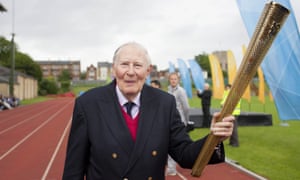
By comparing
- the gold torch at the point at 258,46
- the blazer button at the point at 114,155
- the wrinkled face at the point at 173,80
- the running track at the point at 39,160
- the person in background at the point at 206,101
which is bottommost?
the running track at the point at 39,160

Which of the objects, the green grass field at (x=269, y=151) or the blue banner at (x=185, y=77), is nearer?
the green grass field at (x=269, y=151)

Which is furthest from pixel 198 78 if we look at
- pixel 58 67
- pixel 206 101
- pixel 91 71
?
pixel 91 71

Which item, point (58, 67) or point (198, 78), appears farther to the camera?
point (58, 67)

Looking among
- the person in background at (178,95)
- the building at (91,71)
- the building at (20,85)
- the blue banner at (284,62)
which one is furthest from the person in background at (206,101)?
the building at (91,71)

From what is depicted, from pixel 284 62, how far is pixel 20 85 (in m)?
45.8

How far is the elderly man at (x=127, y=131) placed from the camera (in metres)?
1.91

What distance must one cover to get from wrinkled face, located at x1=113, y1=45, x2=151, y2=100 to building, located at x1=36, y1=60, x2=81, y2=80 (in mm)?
129522

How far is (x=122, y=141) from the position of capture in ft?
6.27

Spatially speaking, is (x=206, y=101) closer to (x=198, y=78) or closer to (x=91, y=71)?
(x=198, y=78)

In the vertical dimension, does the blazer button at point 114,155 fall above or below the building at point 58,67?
below

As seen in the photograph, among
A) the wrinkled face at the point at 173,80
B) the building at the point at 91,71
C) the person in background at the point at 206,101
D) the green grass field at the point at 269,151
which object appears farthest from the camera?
the building at the point at 91,71

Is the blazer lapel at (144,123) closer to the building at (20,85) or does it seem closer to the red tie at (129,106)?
the red tie at (129,106)

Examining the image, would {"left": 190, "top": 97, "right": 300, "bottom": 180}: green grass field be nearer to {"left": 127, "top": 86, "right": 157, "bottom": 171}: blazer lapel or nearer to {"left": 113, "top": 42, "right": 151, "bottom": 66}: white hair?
{"left": 127, "top": 86, "right": 157, "bottom": 171}: blazer lapel

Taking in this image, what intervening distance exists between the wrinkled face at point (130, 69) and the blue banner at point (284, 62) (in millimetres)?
5633
